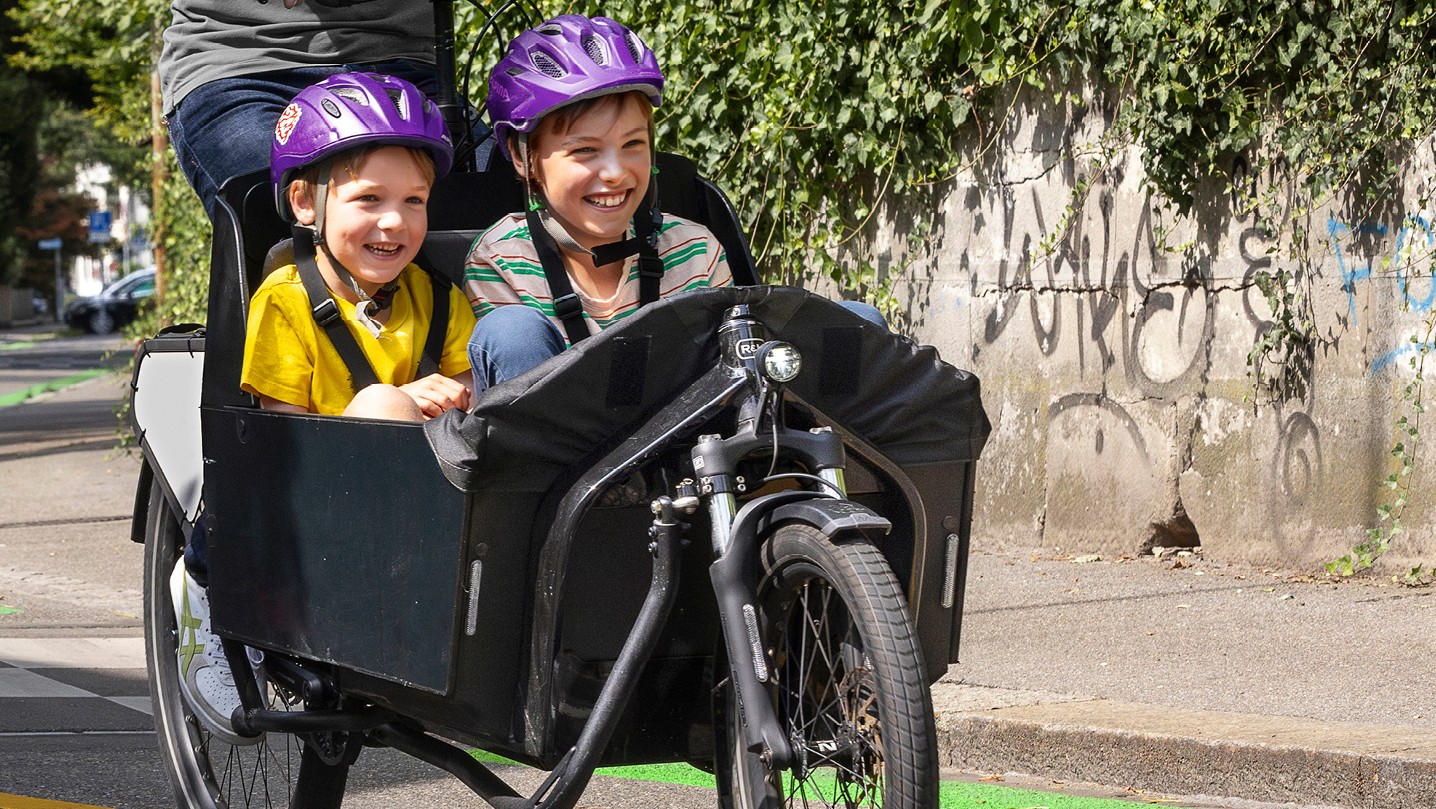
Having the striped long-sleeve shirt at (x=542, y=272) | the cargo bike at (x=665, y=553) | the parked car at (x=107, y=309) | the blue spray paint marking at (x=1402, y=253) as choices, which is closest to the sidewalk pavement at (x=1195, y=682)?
the blue spray paint marking at (x=1402, y=253)

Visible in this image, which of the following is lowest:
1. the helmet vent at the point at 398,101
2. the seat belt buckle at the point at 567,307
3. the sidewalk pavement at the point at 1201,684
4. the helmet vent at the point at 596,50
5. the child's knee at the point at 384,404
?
the sidewalk pavement at the point at 1201,684

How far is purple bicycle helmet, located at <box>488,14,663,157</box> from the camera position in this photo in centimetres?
290

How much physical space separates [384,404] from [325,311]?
0.22 m

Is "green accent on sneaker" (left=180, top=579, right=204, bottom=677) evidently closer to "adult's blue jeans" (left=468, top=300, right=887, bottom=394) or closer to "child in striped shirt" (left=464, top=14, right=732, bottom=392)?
"child in striped shirt" (left=464, top=14, right=732, bottom=392)

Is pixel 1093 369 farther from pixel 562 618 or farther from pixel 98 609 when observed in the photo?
pixel 562 618

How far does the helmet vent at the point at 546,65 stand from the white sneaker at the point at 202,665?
114 centimetres

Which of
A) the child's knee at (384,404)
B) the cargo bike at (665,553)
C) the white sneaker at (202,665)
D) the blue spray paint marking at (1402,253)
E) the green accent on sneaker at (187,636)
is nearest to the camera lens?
the cargo bike at (665,553)

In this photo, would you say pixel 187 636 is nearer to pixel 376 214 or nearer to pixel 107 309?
pixel 376 214

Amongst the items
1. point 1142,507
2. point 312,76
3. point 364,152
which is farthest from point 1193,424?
point 364,152

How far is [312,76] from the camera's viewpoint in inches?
149

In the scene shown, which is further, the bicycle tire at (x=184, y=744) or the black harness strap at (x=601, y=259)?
the bicycle tire at (x=184, y=744)

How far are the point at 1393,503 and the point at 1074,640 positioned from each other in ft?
4.48

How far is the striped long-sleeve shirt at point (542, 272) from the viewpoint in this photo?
9.70 feet

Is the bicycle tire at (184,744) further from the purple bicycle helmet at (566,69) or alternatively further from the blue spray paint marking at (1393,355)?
the blue spray paint marking at (1393,355)
